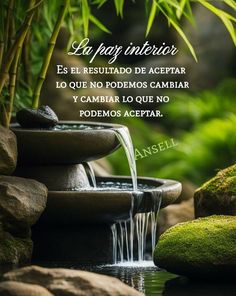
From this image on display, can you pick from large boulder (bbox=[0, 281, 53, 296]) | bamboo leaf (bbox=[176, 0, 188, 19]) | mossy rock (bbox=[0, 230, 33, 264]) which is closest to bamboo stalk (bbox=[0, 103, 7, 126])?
mossy rock (bbox=[0, 230, 33, 264])

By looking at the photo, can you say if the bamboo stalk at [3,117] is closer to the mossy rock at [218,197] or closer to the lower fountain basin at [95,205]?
the lower fountain basin at [95,205]

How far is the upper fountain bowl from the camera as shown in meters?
7.54

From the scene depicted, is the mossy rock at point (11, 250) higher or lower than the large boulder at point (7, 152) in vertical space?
lower

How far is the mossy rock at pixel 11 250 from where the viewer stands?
285 inches

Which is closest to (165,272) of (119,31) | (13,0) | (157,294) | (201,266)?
(201,266)

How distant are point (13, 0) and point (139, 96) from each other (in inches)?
258

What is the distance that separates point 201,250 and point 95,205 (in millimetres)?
1049

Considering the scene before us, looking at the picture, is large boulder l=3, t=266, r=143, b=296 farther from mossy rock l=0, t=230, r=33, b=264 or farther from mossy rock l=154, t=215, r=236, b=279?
mossy rock l=0, t=230, r=33, b=264

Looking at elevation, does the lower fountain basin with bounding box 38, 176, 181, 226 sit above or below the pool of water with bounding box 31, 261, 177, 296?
above

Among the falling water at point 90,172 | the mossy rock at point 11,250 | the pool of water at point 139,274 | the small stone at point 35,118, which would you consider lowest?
the pool of water at point 139,274

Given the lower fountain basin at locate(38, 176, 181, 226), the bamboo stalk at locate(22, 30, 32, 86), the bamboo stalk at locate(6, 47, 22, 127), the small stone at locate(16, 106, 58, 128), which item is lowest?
the lower fountain basin at locate(38, 176, 181, 226)

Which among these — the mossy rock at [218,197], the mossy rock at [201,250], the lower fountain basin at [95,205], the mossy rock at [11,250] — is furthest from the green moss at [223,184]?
the mossy rock at [11,250]

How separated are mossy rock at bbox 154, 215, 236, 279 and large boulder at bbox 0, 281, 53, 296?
1.75 metres

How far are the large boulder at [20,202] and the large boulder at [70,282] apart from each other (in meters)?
1.87
